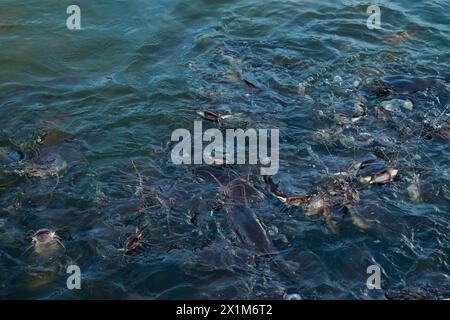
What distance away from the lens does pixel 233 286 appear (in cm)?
508

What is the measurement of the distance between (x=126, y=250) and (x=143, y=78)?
3627 mm

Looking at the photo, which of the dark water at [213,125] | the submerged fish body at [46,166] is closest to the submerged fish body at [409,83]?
the dark water at [213,125]

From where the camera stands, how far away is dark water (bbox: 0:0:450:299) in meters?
5.28

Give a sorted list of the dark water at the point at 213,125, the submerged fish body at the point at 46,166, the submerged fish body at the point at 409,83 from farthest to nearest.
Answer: the submerged fish body at the point at 409,83, the submerged fish body at the point at 46,166, the dark water at the point at 213,125

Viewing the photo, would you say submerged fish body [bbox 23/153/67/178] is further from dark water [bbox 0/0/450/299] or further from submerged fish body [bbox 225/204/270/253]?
submerged fish body [bbox 225/204/270/253]

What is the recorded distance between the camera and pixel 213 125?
726cm

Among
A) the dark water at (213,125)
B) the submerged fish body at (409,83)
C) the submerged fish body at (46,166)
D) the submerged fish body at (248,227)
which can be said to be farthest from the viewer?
the submerged fish body at (409,83)

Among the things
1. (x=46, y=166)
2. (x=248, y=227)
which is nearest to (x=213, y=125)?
(x=248, y=227)

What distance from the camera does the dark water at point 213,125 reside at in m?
5.28

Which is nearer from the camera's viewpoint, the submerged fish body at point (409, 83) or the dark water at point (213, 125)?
the dark water at point (213, 125)

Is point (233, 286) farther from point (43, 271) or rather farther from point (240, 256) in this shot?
point (43, 271)

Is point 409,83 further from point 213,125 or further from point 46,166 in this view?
point 46,166

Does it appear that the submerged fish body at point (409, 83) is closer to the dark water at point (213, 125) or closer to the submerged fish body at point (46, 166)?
the dark water at point (213, 125)
